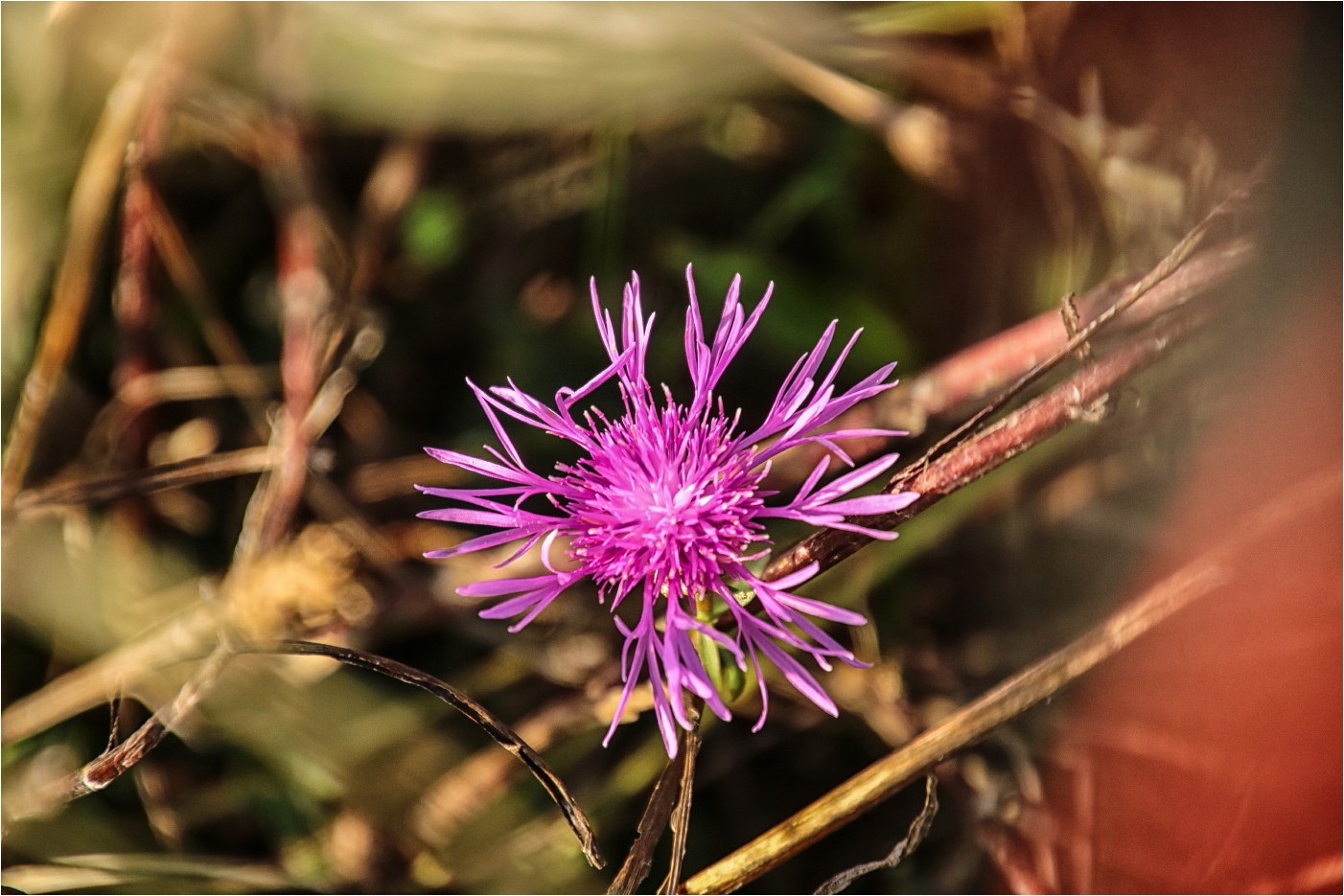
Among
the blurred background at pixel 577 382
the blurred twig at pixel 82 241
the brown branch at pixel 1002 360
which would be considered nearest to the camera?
the brown branch at pixel 1002 360

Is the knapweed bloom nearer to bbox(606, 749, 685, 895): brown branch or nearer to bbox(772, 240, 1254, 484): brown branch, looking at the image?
bbox(606, 749, 685, 895): brown branch

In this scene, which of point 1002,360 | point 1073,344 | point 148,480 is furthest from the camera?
point 148,480

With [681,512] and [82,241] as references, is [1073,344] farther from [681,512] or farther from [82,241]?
[82,241]

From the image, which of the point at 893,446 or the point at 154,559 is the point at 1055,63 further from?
the point at 154,559

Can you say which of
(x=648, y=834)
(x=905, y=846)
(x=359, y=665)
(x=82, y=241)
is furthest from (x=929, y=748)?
(x=82, y=241)

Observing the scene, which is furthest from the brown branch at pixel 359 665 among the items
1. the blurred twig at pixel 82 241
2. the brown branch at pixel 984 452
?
the blurred twig at pixel 82 241

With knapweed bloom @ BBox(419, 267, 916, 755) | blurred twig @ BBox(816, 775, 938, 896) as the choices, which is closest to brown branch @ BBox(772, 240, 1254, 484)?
knapweed bloom @ BBox(419, 267, 916, 755)

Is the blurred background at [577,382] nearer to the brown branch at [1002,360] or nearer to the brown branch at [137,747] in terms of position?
the brown branch at [1002,360]
